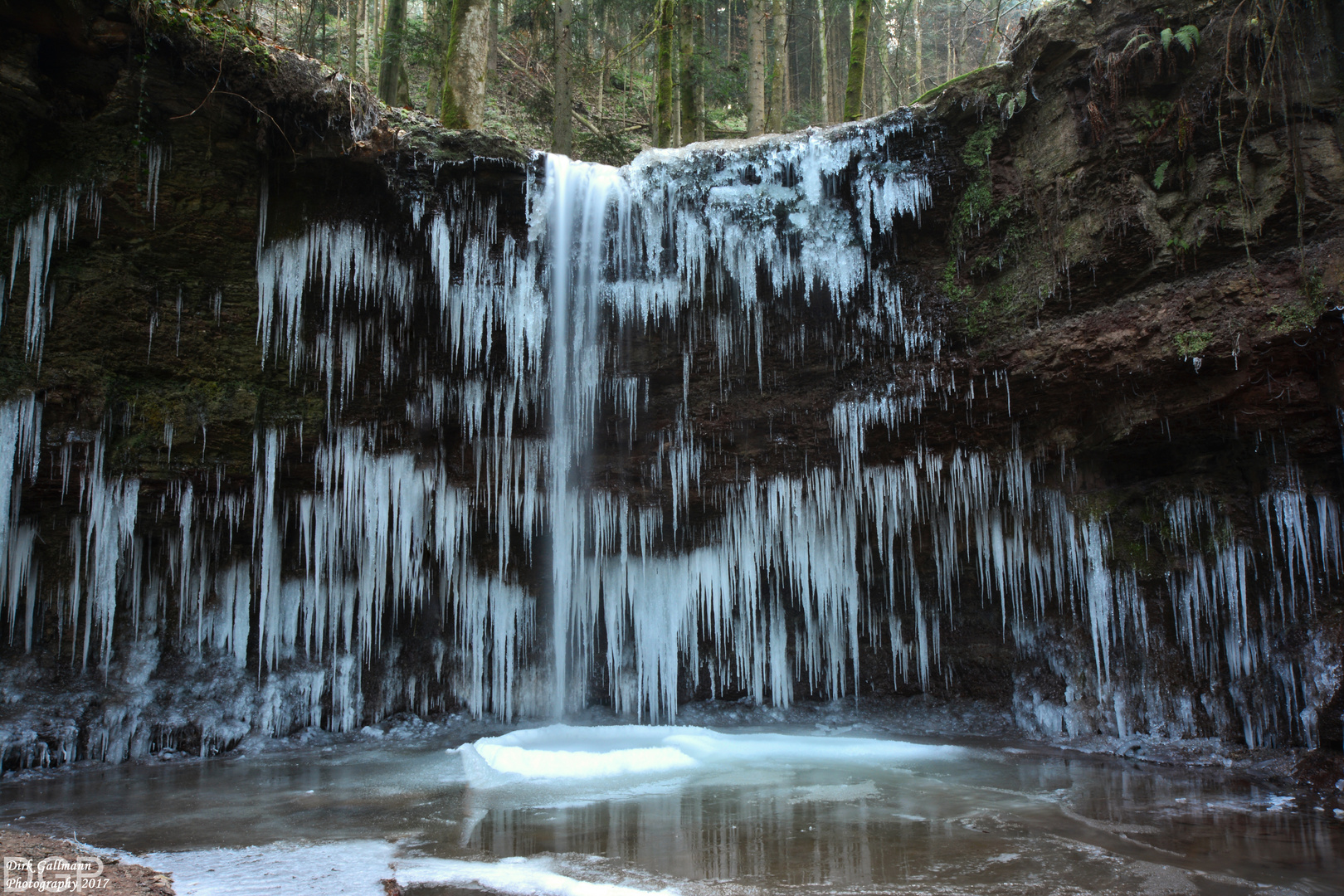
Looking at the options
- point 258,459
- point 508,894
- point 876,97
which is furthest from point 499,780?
point 876,97

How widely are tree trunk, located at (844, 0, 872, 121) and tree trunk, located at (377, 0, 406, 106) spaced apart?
7.20 m

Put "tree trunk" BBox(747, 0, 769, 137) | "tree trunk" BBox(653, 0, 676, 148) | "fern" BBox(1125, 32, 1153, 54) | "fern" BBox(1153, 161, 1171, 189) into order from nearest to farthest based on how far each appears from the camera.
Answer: "fern" BBox(1125, 32, 1153, 54) < "fern" BBox(1153, 161, 1171, 189) < "tree trunk" BBox(653, 0, 676, 148) < "tree trunk" BBox(747, 0, 769, 137)

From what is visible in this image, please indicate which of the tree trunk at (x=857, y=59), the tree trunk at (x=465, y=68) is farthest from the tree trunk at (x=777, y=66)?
the tree trunk at (x=465, y=68)

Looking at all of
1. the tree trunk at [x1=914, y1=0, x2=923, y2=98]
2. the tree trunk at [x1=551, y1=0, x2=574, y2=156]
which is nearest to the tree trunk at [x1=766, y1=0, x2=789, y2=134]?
the tree trunk at [x1=551, y1=0, x2=574, y2=156]

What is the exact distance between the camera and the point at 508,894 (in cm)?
389

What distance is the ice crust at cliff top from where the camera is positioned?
28.0 feet

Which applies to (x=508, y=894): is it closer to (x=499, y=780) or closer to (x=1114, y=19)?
(x=499, y=780)

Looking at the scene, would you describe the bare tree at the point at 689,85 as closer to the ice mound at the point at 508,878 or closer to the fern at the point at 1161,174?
the fern at the point at 1161,174

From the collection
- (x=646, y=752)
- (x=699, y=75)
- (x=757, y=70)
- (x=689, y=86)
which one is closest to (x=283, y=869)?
(x=646, y=752)

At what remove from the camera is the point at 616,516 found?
432 inches

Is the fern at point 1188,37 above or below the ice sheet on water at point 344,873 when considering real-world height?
above

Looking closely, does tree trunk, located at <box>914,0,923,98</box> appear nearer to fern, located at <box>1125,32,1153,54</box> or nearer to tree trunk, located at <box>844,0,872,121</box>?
tree trunk, located at <box>844,0,872,121</box>

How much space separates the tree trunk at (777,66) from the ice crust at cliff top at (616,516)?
21.9 feet

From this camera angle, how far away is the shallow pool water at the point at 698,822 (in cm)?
418
